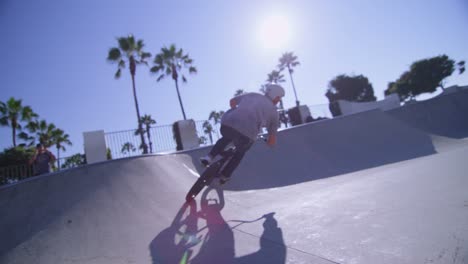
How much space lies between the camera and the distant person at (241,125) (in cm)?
328

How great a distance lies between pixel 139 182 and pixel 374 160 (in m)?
5.45

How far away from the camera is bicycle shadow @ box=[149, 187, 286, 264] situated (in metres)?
1.72

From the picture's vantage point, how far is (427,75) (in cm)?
4225

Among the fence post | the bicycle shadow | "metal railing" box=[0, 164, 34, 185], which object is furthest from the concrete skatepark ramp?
"metal railing" box=[0, 164, 34, 185]

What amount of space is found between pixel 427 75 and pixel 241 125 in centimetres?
5215

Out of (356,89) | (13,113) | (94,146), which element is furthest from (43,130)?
(356,89)

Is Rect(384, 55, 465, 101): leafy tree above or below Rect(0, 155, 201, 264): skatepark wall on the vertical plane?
above

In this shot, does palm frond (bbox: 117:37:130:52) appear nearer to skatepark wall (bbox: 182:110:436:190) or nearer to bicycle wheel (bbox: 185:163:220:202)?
skatepark wall (bbox: 182:110:436:190)

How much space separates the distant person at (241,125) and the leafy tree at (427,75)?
2027 inches

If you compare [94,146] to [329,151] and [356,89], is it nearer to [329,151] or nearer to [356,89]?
[329,151]

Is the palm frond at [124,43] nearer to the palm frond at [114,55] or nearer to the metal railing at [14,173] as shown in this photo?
the palm frond at [114,55]

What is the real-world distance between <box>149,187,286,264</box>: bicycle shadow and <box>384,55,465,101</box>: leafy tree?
2068 inches

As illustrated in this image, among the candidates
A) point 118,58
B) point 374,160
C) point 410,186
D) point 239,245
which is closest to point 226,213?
point 239,245

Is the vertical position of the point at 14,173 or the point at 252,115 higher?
the point at 14,173
